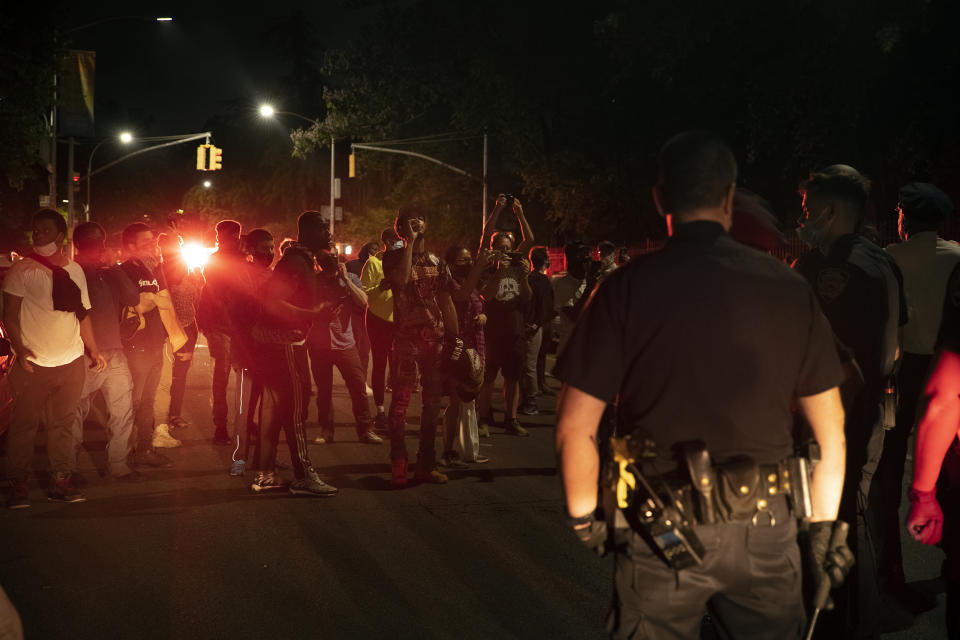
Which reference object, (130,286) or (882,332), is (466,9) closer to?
(130,286)

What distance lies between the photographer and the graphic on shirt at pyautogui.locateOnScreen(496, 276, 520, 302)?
1103 centimetres

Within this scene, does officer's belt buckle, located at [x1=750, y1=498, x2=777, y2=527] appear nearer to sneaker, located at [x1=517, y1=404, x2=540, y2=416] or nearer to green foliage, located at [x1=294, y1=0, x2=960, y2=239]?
sneaker, located at [x1=517, y1=404, x2=540, y2=416]

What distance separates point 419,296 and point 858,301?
4211mm

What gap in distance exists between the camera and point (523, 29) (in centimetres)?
3894

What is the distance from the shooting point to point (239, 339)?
8305 millimetres

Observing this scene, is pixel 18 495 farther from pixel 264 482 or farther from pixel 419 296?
pixel 419 296

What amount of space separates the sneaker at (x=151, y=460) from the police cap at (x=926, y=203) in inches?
246

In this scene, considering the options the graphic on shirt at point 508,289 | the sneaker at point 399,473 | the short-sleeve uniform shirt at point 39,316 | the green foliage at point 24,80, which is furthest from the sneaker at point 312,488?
the green foliage at point 24,80

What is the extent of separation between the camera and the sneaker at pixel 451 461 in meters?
9.09

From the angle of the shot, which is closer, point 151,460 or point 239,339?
point 239,339

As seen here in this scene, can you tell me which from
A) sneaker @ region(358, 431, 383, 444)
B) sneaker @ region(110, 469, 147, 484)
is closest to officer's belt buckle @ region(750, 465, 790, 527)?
sneaker @ region(110, 469, 147, 484)

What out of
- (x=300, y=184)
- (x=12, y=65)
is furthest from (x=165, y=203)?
(x=12, y=65)

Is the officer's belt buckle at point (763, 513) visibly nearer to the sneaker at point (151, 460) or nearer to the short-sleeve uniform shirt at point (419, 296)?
the short-sleeve uniform shirt at point (419, 296)

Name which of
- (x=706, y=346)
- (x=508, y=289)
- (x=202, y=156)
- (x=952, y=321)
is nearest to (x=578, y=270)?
(x=508, y=289)
